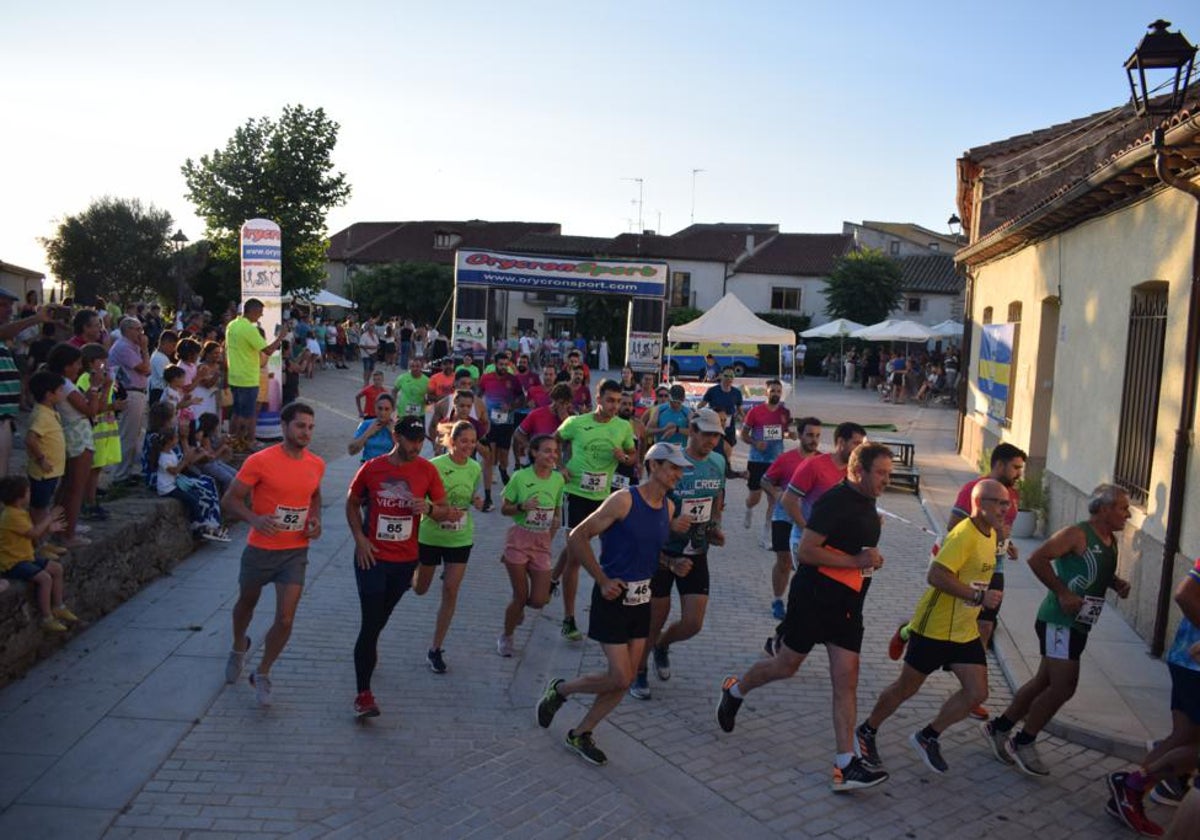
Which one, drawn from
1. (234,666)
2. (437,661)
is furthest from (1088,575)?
(234,666)

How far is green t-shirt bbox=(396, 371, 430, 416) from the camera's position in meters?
13.0

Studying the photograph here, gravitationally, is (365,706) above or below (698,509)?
below

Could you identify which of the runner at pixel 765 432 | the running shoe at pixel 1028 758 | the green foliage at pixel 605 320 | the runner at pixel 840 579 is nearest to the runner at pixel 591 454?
the runner at pixel 840 579

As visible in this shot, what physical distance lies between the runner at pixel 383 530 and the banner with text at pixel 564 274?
1805cm

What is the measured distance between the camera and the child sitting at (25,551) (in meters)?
6.62

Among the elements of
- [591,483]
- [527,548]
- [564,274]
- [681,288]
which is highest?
[681,288]

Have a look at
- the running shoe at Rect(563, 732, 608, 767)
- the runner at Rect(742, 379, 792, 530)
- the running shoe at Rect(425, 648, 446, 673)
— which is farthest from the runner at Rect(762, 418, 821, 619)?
the running shoe at Rect(563, 732, 608, 767)

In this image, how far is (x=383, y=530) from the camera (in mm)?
6383

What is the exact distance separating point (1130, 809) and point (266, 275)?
570 inches

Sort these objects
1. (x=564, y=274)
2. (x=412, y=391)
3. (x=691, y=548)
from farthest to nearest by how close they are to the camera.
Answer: (x=564, y=274)
(x=412, y=391)
(x=691, y=548)

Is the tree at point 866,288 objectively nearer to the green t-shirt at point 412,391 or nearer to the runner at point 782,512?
the green t-shirt at point 412,391

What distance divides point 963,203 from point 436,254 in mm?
45613

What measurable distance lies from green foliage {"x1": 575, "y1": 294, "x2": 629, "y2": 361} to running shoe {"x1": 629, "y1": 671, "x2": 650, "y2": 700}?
4437cm

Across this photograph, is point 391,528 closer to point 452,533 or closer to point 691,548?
point 452,533
